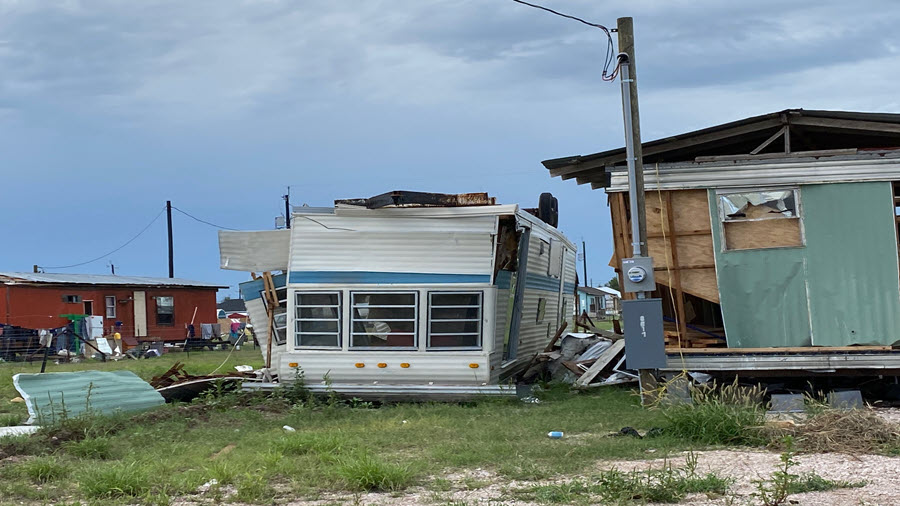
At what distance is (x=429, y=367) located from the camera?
47.4 feet

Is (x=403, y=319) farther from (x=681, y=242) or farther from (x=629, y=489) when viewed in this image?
(x=629, y=489)

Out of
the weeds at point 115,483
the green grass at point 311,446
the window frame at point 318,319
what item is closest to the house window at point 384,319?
the window frame at point 318,319

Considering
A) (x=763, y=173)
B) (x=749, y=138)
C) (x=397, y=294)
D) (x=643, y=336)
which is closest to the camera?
(x=643, y=336)

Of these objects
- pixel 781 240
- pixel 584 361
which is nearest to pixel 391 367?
pixel 584 361

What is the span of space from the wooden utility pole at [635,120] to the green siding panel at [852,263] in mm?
2359

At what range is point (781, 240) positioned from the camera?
44.9ft

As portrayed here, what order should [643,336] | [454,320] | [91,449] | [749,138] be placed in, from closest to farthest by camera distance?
[91,449] → [643,336] → [749,138] → [454,320]

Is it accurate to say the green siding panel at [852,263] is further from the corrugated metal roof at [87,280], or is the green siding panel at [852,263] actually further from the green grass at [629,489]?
the corrugated metal roof at [87,280]

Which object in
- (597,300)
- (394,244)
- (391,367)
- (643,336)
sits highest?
(597,300)

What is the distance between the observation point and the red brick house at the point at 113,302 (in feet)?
117

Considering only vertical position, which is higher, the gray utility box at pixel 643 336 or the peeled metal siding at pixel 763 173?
the peeled metal siding at pixel 763 173

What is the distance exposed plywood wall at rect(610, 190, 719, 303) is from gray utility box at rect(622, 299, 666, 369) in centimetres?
114

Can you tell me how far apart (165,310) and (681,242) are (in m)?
32.8

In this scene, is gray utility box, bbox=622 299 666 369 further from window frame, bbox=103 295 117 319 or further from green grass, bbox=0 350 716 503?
window frame, bbox=103 295 117 319
